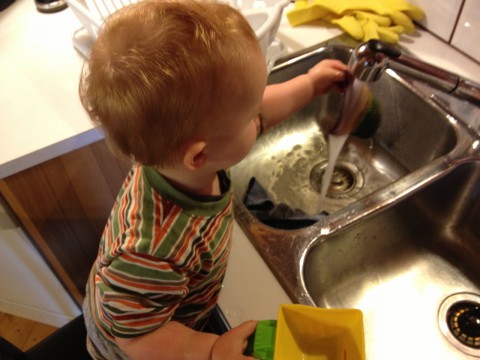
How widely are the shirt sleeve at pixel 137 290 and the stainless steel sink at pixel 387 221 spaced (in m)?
0.16

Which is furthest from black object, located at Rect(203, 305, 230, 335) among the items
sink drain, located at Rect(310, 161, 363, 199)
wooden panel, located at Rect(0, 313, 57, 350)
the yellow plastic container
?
wooden panel, located at Rect(0, 313, 57, 350)

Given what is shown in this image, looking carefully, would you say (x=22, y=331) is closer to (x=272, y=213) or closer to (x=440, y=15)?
(x=272, y=213)

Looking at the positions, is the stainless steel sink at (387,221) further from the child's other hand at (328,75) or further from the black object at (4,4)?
the black object at (4,4)

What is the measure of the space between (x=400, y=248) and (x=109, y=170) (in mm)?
569

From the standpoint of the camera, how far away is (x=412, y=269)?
0.82 m

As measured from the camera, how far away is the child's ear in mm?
449

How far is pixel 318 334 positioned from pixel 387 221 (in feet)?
1.09

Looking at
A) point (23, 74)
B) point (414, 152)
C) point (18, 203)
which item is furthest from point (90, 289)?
point (414, 152)

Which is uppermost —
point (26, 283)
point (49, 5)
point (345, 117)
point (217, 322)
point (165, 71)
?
point (165, 71)

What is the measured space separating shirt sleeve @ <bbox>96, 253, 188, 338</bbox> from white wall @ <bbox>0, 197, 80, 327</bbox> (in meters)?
0.38

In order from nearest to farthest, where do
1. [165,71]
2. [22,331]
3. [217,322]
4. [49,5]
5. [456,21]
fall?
1. [165,71]
2. [217,322]
3. [456,21]
4. [49,5]
5. [22,331]

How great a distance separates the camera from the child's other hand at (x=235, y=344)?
49 centimetres

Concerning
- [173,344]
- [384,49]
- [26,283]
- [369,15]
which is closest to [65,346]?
[26,283]

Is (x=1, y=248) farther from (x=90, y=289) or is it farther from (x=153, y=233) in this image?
(x=153, y=233)
